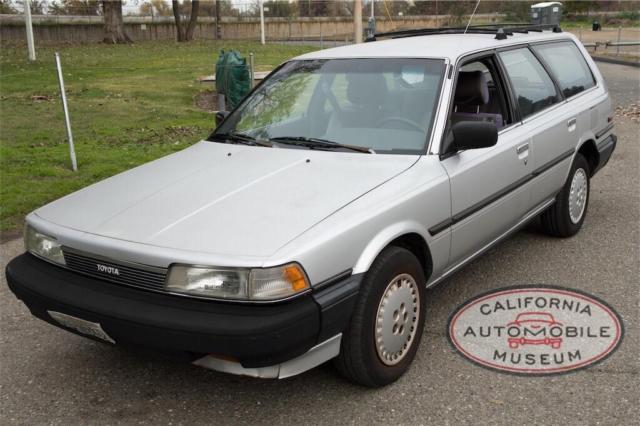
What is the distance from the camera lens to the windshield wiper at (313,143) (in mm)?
3684

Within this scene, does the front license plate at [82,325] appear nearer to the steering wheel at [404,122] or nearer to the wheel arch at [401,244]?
the wheel arch at [401,244]

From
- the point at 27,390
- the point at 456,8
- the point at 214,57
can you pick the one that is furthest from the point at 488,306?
the point at 456,8

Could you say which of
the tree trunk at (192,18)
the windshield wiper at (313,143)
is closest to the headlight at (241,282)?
the windshield wiper at (313,143)

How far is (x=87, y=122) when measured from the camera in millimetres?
11391

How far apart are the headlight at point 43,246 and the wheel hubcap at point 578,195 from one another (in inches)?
151

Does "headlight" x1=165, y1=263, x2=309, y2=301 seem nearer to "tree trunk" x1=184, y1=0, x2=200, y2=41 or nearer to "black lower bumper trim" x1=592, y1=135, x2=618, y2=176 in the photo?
"black lower bumper trim" x1=592, y1=135, x2=618, y2=176

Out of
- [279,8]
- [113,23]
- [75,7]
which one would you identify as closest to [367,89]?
[113,23]

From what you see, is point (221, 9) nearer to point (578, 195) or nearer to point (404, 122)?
point (578, 195)

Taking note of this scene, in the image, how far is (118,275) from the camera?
2895 mm

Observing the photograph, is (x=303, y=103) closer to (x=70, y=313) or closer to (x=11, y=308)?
(x=70, y=313)

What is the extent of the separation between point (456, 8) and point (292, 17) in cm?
1145

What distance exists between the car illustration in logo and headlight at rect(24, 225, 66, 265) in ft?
7.93

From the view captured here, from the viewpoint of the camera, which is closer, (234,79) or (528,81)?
(528,81)

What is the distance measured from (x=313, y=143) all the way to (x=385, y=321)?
120 centimetres
